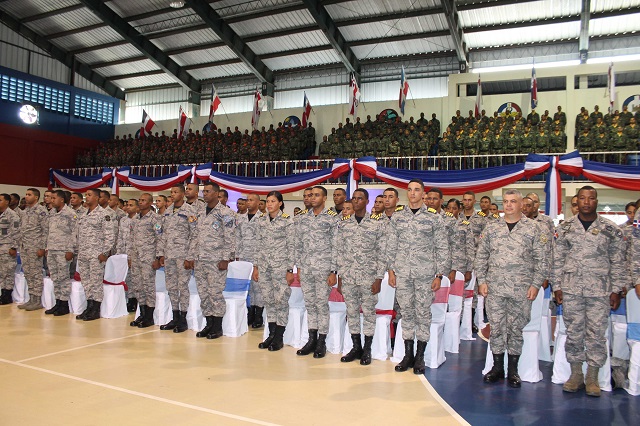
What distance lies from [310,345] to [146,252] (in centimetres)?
249

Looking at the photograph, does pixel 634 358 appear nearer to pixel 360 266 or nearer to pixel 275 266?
pixel 360 266

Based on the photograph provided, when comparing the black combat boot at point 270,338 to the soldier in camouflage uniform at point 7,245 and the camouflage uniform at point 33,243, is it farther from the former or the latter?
the soldier in camouflage uniform at point 7,245

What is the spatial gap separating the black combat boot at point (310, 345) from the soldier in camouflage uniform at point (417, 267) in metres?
0.96

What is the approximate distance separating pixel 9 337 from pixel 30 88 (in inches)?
665

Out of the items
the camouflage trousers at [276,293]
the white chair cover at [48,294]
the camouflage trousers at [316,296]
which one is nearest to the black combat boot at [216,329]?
the camouflage trousers at [276,293]

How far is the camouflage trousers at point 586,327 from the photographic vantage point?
3877 mm

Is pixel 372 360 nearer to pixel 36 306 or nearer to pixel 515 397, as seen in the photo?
pixel 515 397

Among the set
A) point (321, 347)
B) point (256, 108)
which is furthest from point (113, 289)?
point (256, 108)

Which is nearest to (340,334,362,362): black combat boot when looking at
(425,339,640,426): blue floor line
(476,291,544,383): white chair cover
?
(425,339,640,426): blue floor line

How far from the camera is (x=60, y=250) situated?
650 cm

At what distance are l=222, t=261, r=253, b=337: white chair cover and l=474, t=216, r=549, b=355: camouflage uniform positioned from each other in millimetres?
2756

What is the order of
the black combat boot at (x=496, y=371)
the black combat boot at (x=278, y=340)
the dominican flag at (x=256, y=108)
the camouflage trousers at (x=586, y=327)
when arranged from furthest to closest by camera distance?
the dominican flag at (x=256, y=108), the black combat boot at (x=278, y=340), the black combat boot at (x=496, y=371), the camouflage trousers at (x=586, y=327)

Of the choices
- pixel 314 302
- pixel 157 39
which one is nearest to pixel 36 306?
pixel 314 302

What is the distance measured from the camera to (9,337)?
522 centimetres
